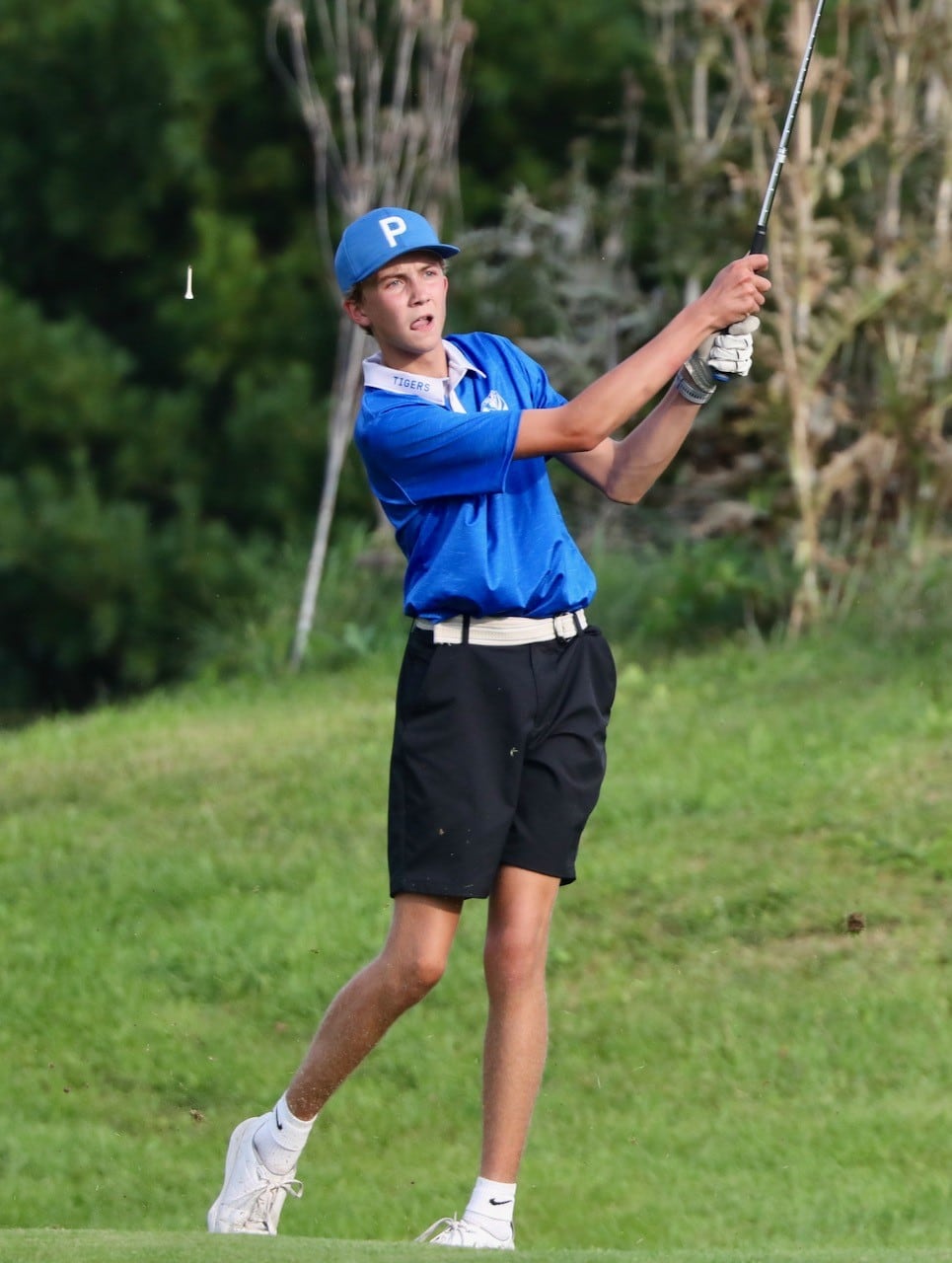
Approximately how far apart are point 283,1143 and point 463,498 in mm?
1485

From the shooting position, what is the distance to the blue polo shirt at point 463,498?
4.43m

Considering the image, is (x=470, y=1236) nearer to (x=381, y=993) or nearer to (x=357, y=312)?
(x=381, y=993)

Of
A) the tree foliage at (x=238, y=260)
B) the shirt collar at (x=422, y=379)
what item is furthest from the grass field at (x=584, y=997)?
the tree foliage at (x=238, y=260)

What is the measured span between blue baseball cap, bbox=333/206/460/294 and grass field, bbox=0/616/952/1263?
1.98 m

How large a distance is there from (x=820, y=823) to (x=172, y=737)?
361 cm

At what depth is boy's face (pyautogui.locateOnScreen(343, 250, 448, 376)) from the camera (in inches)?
180

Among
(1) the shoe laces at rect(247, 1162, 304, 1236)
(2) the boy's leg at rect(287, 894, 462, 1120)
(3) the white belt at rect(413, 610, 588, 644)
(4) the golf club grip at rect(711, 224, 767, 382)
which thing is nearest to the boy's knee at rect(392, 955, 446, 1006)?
(2) the boy's leg at rect(287, 894, 462, 1120)

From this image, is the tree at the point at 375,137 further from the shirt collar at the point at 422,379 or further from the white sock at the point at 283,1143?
the white sock at the point at 283,1143

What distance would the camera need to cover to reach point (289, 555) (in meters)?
12.8

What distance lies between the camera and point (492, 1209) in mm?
4496

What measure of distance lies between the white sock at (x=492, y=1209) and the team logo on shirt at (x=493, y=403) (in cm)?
163

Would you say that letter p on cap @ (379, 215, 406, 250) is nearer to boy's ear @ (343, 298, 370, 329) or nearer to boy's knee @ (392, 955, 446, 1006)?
boy's ear @ (343, 298, 370, 329)

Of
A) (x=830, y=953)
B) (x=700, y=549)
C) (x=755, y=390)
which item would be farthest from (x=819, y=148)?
(x=830, y=953)

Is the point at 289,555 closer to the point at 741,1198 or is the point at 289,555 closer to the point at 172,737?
the point at 172,737
